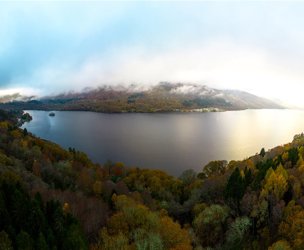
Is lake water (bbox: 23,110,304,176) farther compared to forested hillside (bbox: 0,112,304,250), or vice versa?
lake water (bbox: 23,110,304,176)

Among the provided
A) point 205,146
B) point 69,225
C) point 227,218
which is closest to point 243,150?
point 205,146

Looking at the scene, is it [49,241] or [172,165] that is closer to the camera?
[49,241]

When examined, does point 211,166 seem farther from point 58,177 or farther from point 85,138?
point 85,138

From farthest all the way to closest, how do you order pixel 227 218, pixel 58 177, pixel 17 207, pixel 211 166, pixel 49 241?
1. pixel 211 166
2. pixel 58 177
3. pixel 227 218
4. pixel 17 207
5. pixel 49 241

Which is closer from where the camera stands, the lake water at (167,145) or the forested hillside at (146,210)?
the forested hillside at (146,210)

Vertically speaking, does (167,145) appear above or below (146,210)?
below

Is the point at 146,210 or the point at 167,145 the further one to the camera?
the point at 167,145

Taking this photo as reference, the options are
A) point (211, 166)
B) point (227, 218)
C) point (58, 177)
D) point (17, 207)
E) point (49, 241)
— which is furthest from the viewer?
point (211, 166)

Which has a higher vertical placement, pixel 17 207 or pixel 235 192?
pixel 17 207
